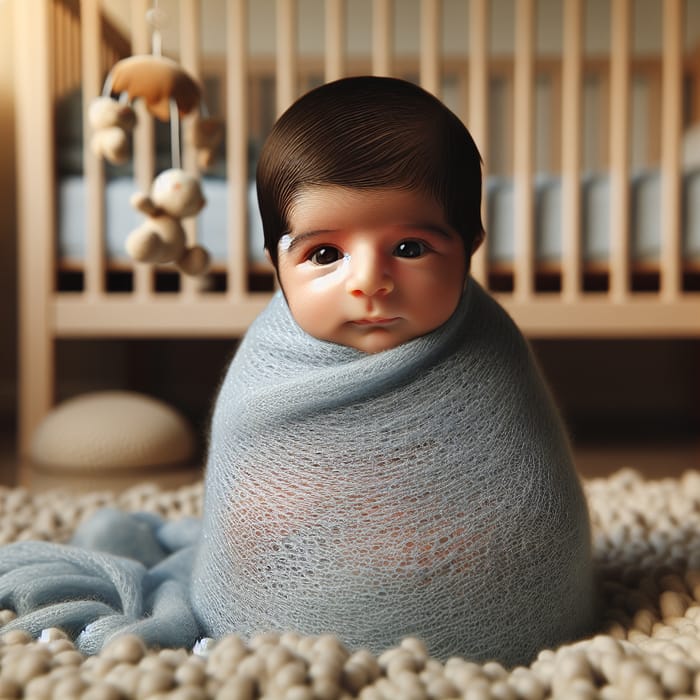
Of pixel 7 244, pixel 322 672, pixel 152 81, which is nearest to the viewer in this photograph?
pixel 322 672

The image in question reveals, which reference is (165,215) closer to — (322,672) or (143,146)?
(322,672)

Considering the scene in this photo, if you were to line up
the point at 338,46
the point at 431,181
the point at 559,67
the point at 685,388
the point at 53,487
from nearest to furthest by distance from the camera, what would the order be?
the point at 431,181 → the point at 53,487 → the point at 338,46 → the point at 685,388 → the point at 559,67

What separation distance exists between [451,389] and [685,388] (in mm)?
1985

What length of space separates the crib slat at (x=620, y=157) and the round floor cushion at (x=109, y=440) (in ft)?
2.91


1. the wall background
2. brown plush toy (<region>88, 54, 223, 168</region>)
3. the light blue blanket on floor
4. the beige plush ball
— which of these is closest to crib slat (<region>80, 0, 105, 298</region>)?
the beige plush ball

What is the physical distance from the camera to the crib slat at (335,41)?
61.2 inches

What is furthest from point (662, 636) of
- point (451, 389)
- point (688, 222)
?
point (688, 222)

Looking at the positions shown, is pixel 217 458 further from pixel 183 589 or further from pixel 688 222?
pixel 688 222

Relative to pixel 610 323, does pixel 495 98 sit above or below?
above

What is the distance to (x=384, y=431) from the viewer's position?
1.75 feet

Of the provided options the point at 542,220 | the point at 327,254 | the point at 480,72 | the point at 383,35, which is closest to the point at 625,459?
the point at 542,220

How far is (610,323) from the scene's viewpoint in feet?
5.29

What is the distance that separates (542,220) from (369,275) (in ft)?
3.91

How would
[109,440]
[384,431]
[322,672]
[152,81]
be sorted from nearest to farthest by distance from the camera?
[322,672] < [384,431] < [152,81] < [109,440]
